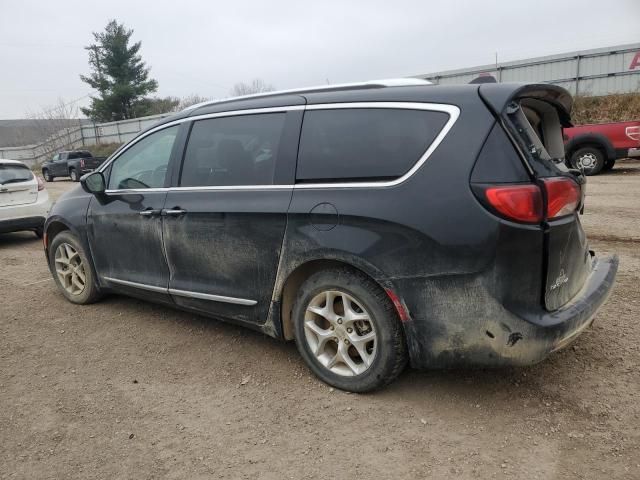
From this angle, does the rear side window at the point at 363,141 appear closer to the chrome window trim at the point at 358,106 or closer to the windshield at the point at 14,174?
the chrome window trim at the point at 358,106

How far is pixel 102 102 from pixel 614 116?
39488 mm

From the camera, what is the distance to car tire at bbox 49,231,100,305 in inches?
181

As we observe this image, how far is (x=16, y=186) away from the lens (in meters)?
8.01

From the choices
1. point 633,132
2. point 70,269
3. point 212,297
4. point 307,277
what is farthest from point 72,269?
point 633,132

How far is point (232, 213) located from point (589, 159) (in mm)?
12979

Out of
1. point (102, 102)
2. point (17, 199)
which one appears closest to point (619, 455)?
point (17, 199)

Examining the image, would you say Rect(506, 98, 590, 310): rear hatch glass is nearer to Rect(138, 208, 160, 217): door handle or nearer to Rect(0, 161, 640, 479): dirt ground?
Rect(0, 161, 640, 479): dirt ground

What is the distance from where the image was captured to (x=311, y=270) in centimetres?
304

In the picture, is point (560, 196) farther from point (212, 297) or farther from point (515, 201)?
point (212, 297)

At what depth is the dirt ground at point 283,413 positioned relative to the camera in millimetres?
2375

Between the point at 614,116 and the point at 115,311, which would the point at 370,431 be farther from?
the point at 614,116

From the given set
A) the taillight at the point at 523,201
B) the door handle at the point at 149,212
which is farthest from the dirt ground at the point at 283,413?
the taillight at the point at 523,201

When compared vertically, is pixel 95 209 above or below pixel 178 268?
above

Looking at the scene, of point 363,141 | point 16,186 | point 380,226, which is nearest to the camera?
point 380,226
